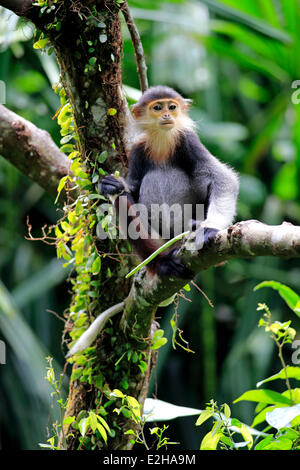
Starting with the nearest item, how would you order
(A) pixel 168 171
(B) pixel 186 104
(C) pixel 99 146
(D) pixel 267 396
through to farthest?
(D) pixel 267 396, (C) pixel 99 146, (A) pixel 168 171, (B) pixel 186 104

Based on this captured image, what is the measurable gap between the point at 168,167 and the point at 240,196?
3.23 metres

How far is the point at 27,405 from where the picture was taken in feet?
18.5

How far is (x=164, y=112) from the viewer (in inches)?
142

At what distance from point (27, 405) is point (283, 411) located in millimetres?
3685

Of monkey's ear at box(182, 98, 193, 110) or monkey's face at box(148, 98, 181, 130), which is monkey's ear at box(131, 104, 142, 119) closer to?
monkey's face at box(148, 98, 181, 130)

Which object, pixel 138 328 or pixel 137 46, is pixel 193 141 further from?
pixel 138 328

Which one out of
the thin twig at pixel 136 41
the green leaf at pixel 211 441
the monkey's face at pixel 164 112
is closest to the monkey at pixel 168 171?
the monkey's face at pixel 164 112

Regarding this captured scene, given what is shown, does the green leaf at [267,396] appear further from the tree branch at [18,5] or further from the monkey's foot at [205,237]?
the tree branch at [18,5]

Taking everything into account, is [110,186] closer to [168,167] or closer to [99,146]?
[99,146]

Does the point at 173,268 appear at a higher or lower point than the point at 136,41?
lower

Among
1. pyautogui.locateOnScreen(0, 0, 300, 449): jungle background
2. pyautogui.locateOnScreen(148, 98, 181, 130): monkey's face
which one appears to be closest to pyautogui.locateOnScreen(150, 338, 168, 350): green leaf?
pyautogui.locateOnScreen(148, 98, 181, 130): monkey's face

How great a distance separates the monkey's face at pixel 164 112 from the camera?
11.7ft

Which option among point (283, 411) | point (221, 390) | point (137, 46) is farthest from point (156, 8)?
point (283, 411)

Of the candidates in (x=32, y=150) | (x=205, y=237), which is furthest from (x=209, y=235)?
(x=32, y=150)
